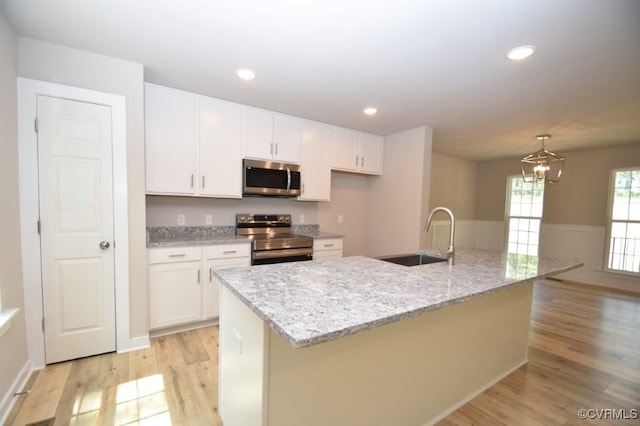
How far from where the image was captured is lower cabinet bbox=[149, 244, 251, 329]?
2496mm

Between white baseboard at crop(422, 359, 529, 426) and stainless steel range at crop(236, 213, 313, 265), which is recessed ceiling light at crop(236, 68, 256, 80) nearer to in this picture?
stainless steel range at crop(236, 213, 313, 265)

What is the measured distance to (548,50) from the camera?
1816 mm

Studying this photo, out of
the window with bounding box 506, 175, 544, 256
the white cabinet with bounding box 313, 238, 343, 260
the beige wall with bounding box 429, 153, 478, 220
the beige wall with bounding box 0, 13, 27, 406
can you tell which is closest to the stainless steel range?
the white cabinet with bounding box 313, 238, 343, 260

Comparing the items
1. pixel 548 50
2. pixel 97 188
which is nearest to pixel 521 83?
pixel 548 50

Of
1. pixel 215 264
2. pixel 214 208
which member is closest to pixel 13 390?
pixel 215 264

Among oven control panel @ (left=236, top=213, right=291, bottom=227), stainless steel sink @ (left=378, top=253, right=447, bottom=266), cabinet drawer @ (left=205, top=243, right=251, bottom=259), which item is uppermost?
oven control panel @ (left=236, top=213, right=291, bottom=227)

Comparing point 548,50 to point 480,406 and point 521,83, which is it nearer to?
point 521,83

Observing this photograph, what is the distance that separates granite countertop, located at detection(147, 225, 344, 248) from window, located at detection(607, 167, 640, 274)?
4847mm

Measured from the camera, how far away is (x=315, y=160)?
3611 millimetres

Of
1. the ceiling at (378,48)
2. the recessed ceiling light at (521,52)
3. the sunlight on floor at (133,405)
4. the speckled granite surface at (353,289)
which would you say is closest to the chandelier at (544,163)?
the ceiling at (378,48)

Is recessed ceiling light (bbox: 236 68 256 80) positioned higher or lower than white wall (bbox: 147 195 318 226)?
higher

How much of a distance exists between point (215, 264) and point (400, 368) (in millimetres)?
2015

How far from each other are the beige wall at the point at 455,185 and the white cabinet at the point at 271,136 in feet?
11.0

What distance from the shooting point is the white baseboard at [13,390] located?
1.59m
